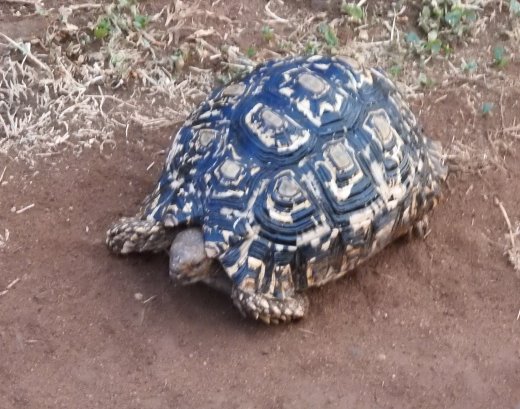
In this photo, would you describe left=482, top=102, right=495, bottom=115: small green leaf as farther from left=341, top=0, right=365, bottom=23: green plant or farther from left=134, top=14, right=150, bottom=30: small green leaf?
left=134, top=14, right=150, bottom=30: small green leaf

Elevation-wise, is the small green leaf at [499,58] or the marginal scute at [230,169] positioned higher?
the marginal scute at [230,169]

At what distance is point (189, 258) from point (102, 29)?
81.4 inches

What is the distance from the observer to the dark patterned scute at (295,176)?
3.24m

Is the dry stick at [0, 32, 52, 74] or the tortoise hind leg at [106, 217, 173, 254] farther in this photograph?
the dry stick at [0, 32, 52, 74]

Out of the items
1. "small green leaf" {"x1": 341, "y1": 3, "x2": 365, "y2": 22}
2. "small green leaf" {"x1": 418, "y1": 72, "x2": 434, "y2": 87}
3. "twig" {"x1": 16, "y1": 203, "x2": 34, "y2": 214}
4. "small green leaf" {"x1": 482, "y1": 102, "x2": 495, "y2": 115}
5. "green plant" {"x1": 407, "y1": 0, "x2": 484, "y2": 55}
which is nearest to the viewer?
"twig" {"x1": 16, "y1": 203, "x2": 34, "y2": 214}

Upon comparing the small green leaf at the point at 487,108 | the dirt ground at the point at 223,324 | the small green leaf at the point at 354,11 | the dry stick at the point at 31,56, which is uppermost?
the dry stick at the point at 31,56

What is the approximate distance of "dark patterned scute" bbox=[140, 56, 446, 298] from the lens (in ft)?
10.6

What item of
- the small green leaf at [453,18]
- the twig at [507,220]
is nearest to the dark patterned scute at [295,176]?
the twig at [507,220]

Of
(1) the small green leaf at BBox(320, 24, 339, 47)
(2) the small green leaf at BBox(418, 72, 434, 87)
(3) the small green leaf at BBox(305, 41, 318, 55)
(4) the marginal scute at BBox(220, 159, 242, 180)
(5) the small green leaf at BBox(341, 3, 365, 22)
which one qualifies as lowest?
(2) the small green leaf at BBox(418, 72, 434, 87)

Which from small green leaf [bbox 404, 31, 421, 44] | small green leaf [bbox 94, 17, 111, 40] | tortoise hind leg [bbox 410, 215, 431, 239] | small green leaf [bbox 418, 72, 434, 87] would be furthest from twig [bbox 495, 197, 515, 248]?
small green leaf [bbox 94, 17, 111, 40]

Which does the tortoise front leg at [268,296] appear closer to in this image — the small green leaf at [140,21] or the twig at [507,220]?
the twig at [507,220]

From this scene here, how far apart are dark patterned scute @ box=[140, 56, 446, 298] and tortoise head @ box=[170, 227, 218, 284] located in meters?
0.05

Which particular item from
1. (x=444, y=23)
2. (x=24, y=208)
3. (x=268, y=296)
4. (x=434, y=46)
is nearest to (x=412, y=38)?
(x=434, y=46)

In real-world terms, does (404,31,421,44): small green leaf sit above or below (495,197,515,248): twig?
above
